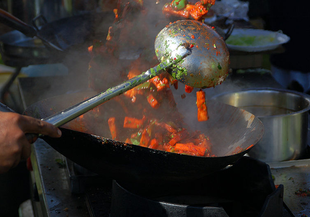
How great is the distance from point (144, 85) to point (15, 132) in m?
0.70

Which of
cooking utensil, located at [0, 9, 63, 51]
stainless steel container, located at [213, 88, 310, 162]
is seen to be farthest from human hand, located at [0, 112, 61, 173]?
cooking utensil, located at [0, 9, 63, 51]

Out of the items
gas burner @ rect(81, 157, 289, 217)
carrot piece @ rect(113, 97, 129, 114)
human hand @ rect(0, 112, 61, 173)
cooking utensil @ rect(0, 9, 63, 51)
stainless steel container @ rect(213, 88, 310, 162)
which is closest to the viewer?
human hand @ rect(0, 112, 61, 173)

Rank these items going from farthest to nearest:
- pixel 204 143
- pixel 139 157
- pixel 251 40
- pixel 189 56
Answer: pixel 251 40 → pixel 204 143 → pixel 189 56 → pixel 139 157

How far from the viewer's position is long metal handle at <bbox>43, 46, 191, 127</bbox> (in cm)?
100

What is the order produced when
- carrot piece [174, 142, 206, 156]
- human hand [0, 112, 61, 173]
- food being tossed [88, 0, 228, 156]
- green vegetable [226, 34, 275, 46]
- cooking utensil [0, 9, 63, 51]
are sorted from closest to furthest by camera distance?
human hand [0, 112, 61, 173] < carrot piece [174, 142, 206, 156] < food being tossed [88, 0, 228, 156] < cooking utensil [0, 9, 63, 51] < green vegetable [226, 34, 275, 46]

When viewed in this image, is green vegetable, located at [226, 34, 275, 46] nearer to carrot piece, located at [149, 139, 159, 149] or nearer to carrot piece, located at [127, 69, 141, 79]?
carrot piece, located at [127, 69, 141, 79]

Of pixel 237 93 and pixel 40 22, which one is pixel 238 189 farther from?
pixel 40 22

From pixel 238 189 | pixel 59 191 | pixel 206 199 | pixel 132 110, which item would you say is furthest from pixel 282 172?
pixel 59 191

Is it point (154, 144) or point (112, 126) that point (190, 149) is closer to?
point (154, 144)

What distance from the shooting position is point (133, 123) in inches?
58.7

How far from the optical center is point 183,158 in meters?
0.98

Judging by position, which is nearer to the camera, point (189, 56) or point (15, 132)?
point (15, 132)

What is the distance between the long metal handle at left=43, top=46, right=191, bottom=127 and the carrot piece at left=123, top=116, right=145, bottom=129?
1.18ft

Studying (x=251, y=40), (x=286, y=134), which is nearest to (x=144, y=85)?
(x=286, y=134)
